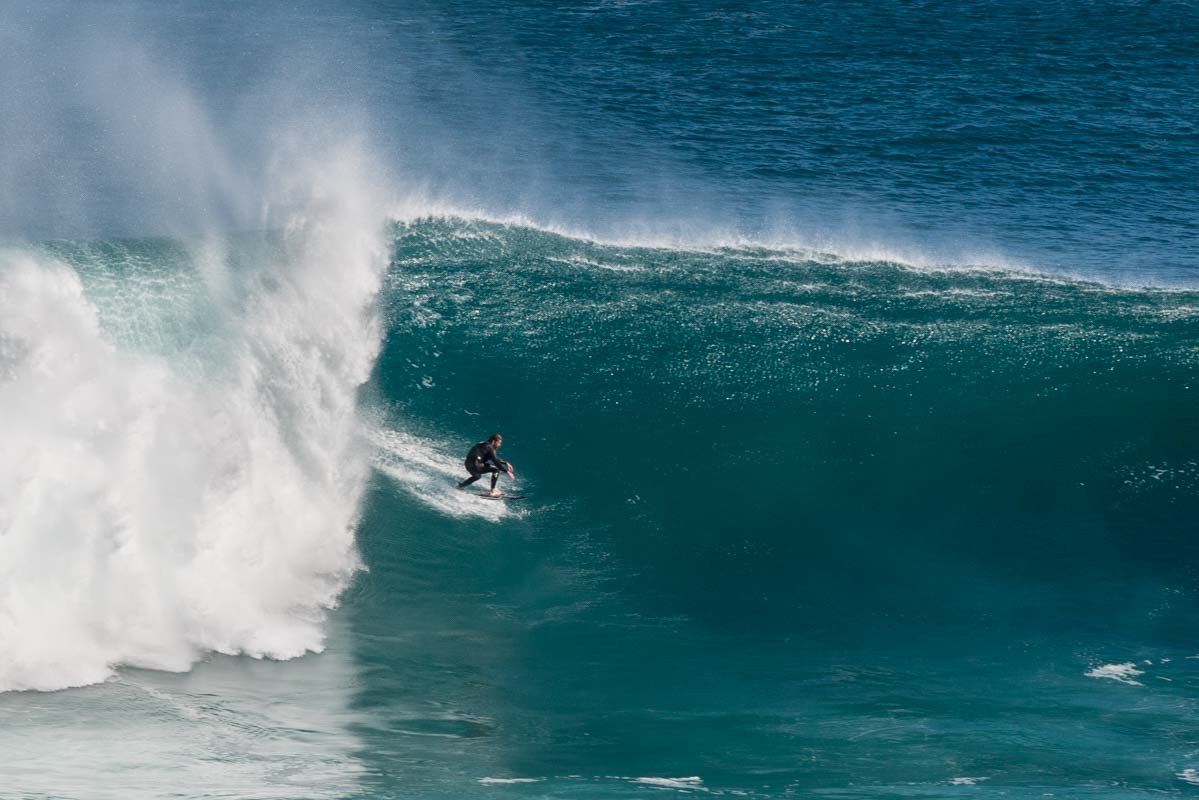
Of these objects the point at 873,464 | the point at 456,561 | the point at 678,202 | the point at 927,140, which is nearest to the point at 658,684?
the point at 456,561

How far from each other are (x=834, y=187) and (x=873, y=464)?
1758 centimetres

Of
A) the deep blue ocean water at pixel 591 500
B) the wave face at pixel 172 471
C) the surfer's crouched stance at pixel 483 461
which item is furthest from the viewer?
the surfer's crouched stance at pixel 483 461

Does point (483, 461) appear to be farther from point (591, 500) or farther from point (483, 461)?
point (591, 500)

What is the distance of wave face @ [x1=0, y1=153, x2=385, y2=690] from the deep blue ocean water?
0.06 metres

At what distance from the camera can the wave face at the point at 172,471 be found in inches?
654

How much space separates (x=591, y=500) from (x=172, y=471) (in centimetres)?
606

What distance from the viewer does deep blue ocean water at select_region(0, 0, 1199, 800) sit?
15336mm

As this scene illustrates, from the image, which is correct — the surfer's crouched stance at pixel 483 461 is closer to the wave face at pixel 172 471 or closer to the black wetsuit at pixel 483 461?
the black wetsuit at pixel 483 461

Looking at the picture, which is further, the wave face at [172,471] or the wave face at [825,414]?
the wave face at [825,414]

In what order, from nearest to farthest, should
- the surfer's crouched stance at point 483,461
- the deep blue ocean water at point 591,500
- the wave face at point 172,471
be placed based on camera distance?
the deep blue ocean water at point 591,500 < the wave face at point 172,471 < the surfer's crouched stance at point 483,461

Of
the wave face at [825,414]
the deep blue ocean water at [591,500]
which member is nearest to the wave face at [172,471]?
the deep blue ocean water at [591,500]

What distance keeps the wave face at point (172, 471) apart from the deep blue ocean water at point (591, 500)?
6cm

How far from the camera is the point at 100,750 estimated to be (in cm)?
1412

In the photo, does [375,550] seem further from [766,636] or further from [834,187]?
[834,187]
